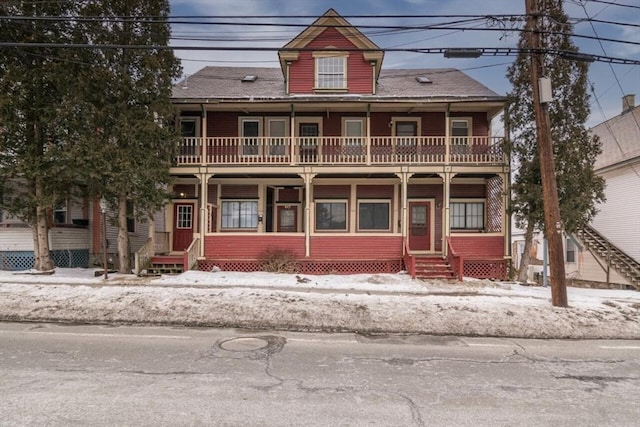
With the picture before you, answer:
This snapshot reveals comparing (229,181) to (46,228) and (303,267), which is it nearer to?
(303,267)

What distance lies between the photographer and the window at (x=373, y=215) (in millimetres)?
17391

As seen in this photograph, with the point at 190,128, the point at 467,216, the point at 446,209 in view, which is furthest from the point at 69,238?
the point at 467,216

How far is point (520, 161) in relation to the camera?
1365 cm

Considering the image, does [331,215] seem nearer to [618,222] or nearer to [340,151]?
[340,151]

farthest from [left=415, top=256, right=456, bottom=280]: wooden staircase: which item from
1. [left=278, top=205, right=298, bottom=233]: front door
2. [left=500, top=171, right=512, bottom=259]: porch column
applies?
[left=278, top=205, right=298, bottom=233]: front door

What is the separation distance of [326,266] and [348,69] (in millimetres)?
8392

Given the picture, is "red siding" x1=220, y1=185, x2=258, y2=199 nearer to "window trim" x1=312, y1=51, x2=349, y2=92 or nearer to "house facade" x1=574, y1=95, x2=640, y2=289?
"window trim" x1=312, y1=51, x2=349, y2=92

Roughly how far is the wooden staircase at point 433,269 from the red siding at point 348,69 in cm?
746

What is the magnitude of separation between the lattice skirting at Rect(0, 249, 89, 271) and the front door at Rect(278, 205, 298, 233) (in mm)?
7849

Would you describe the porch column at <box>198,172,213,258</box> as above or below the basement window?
below

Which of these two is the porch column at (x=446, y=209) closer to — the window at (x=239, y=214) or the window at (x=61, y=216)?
the window at (x=239, y=214)

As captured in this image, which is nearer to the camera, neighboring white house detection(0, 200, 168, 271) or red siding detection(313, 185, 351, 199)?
neighboring white house detection(0, 200, 168, 271)

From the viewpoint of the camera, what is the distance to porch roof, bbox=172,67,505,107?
1516cm

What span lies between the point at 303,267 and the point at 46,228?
8670mm
